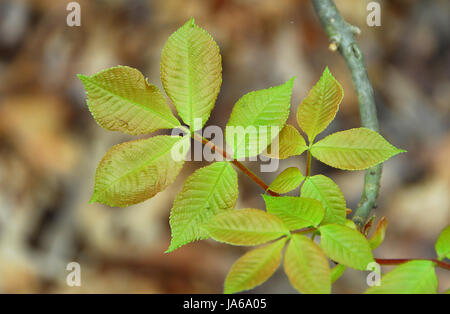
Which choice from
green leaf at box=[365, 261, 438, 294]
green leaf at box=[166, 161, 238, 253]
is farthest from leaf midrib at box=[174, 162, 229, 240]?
green leaf at box=[365, 261, 438, 294]

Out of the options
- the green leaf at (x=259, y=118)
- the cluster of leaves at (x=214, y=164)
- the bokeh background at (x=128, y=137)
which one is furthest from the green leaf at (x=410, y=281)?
the bokeh background at (x=128, y=137)

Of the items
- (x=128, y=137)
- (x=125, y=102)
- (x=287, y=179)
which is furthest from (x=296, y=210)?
(x=128, y=137)

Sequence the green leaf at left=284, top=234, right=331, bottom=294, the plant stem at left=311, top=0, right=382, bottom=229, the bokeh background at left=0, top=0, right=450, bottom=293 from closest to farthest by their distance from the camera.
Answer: the green leaf at left=284, top=234, right=331, bottom=294 < the plant stem at left=311, top=0, right=382, bottom=229 < the bokeh background at left=0, top=0, right=450, bottom=293

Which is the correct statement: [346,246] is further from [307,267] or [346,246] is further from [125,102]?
[125,102]

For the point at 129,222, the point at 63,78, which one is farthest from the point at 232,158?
the point at 63,78

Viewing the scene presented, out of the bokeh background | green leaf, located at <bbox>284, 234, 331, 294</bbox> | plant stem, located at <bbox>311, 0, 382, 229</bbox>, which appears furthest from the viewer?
the bokeh background

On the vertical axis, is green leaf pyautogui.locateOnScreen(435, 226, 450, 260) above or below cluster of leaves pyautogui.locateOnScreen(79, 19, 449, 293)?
below

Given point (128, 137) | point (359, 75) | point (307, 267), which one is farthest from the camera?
point (128, 137)

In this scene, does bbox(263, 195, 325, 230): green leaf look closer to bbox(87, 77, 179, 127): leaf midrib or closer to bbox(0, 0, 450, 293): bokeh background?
bbox(87, 77, 179, 127): leaf midrib
